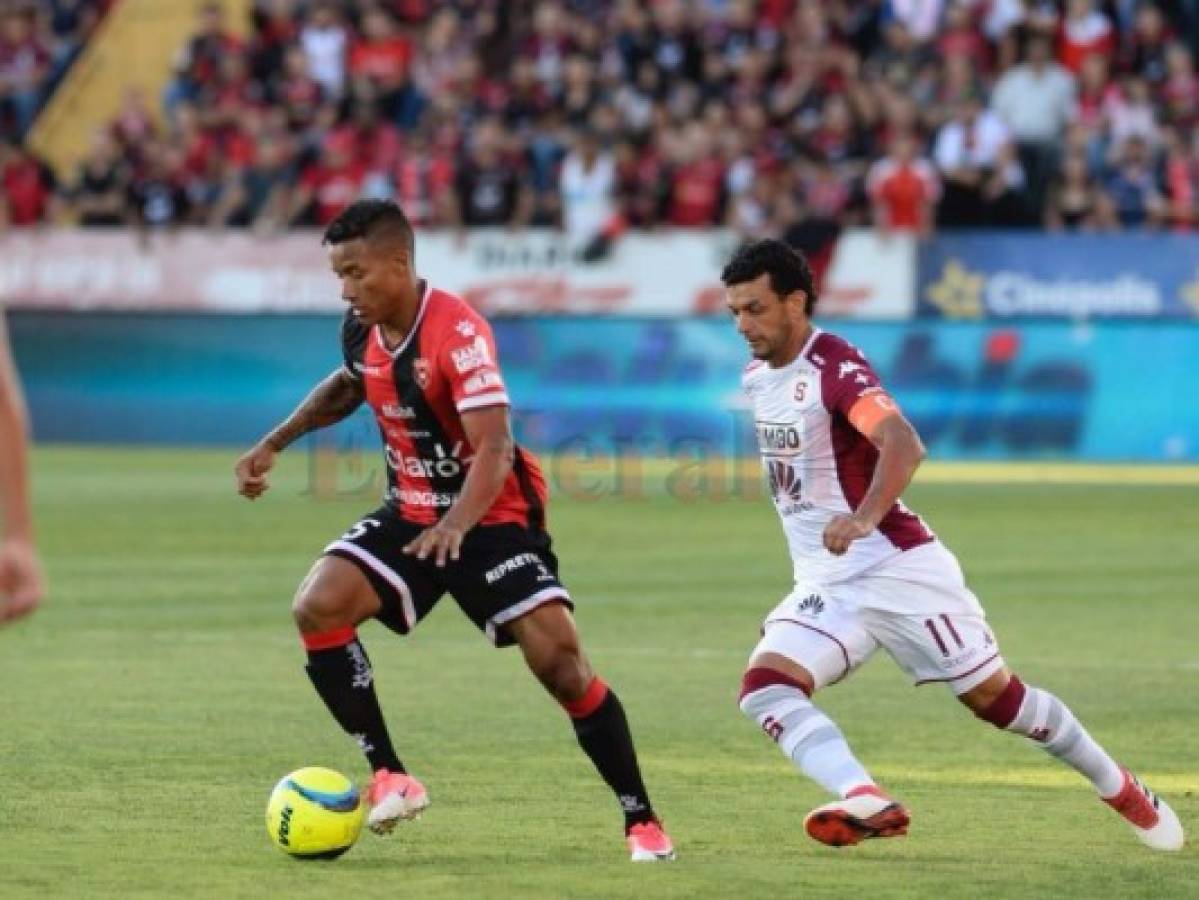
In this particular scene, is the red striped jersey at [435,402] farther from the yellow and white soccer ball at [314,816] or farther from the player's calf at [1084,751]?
the player's calf at [1084,751]

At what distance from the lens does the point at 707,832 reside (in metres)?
8.89

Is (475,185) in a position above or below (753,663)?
below

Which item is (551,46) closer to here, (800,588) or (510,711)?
(510,711)

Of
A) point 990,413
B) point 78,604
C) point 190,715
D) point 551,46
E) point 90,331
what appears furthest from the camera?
point 551,46

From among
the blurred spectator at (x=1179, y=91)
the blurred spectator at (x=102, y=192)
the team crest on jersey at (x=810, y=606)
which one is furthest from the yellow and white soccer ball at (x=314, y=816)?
the blurred spectator at (x=102, y=192)

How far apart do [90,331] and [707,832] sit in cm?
2194

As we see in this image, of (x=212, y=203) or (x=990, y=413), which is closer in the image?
(x=990, y=413)

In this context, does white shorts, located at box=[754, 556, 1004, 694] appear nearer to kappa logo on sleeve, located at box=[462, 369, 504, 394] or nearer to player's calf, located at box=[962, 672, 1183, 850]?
player's calf, located at box=[962, 672, 1183, 850]

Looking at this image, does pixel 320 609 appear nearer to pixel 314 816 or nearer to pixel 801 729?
pixel 314 816

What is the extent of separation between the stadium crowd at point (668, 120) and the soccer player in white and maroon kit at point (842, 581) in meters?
20.1

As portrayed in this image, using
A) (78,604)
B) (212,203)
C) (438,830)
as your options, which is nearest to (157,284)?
(212,203)

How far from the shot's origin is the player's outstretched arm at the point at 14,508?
5285mm

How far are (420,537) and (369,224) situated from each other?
96 centimetres

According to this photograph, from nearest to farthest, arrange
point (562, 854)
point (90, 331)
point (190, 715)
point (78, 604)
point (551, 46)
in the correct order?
1. point (562, 854)
2. point (190, 715)
3. point (78, 604)
4. point (90, 331)
5. point (551, 46)
